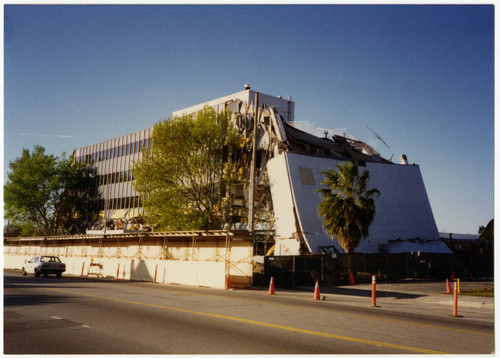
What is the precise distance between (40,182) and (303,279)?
53924 mm

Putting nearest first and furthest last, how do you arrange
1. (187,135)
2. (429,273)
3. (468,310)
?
(468,310) < (429,273) < (187,135)

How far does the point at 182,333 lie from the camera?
9.11m

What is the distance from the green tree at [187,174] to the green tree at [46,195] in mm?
31805

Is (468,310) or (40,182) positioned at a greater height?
(40,182)

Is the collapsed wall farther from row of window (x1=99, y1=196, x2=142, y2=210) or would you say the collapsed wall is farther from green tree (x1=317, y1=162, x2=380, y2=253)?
row of window (x1=99, y1=196, x2=142, y2=210)

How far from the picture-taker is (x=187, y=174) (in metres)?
43.0

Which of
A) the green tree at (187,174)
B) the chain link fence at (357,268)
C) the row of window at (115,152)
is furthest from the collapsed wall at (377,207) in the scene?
the row of window at (115,152)

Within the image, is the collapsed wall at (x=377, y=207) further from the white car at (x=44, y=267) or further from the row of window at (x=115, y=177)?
the row of window at (x=115, y=177)

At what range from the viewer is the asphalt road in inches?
309

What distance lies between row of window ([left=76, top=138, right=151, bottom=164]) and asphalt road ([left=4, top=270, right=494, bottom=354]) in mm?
48770

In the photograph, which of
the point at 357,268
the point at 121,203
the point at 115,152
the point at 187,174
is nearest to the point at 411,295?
the point at 357,268

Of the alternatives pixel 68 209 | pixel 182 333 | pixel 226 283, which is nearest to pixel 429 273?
pixel 226 283

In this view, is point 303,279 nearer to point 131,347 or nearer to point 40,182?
point 131,347

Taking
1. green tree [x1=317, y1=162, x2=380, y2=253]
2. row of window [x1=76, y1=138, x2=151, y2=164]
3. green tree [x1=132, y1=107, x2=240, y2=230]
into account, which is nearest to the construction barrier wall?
green tree [x1=132, y1=107, x2=240, y2=230]
